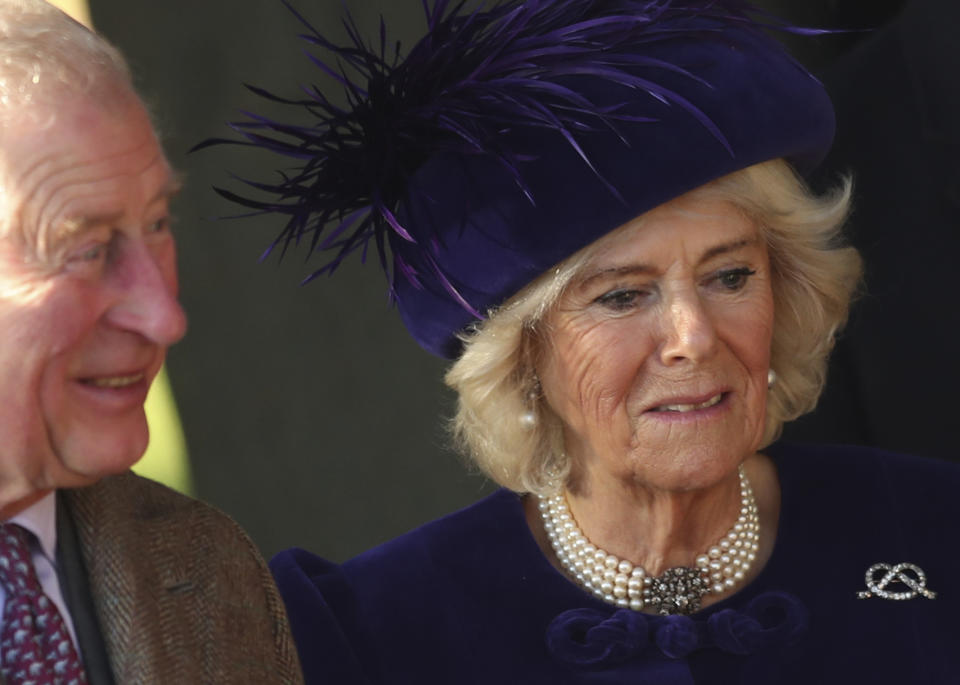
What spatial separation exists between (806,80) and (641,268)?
1.55 ft

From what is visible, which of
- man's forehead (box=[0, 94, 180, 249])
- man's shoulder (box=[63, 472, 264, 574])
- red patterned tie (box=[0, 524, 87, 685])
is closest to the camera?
man's forehead (box=[0, 94, 180, 249])

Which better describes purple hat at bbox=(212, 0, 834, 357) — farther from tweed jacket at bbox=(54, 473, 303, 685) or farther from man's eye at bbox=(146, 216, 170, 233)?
tweed jacket at bbox=(54, 473, 303, 685)

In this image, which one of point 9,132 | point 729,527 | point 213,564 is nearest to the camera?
point 9,132

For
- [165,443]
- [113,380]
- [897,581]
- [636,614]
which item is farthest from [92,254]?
[165,443]

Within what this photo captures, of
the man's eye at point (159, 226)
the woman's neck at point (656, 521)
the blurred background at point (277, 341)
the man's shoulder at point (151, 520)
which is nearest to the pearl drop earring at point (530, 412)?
the woman's neck at point (656, 521)

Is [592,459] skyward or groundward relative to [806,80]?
groundward

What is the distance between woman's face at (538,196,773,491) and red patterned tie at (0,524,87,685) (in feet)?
3.52

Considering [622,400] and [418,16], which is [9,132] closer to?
Result: [622,400]

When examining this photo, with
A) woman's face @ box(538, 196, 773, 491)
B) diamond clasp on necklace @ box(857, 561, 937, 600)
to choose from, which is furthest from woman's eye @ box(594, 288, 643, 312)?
diamond clasp on necklace @ box(857, 561, 937, 600)

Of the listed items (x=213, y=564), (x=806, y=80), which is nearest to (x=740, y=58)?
(x=806, y=80)

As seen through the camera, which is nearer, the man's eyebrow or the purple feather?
the man's eyebrow

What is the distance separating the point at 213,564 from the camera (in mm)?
2223

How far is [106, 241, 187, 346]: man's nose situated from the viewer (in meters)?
1.91

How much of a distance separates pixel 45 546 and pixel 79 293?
432 millimetres
